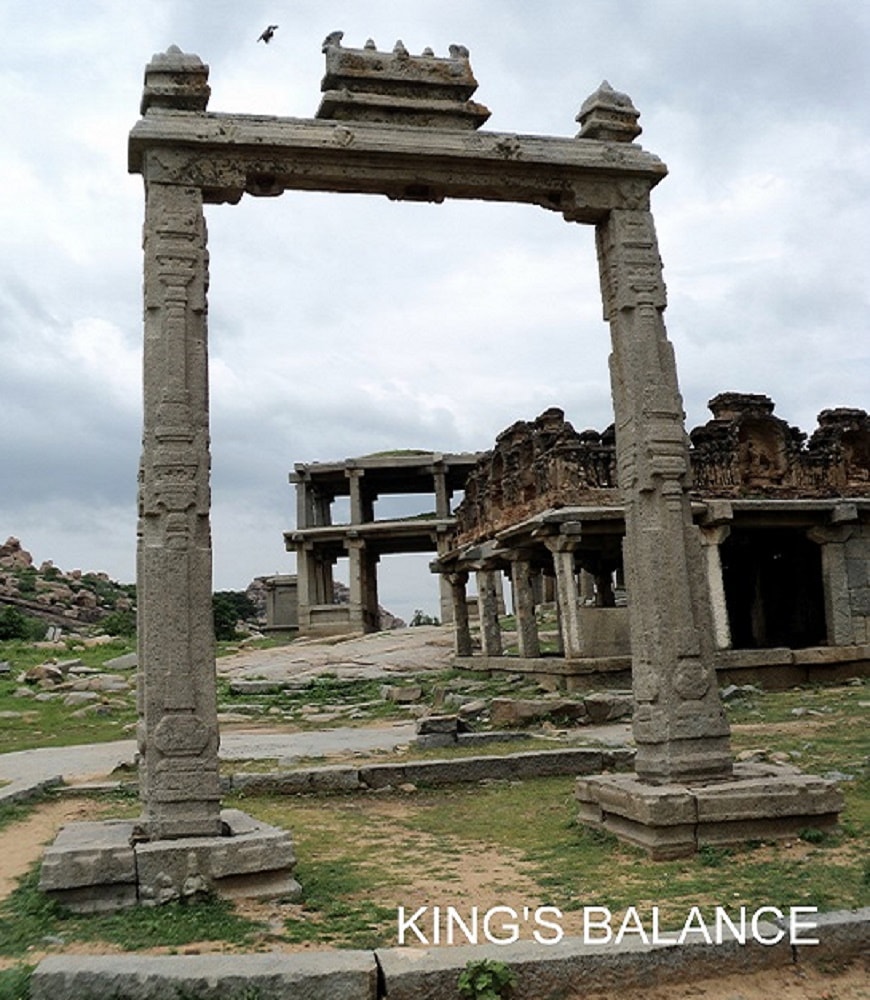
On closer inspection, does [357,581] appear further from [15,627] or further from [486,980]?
[486,980]

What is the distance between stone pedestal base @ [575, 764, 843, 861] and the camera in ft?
19.7

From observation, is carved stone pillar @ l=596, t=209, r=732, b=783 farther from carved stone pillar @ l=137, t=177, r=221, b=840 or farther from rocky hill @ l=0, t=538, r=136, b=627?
rocky hill @ l=0, t=538, r=136, b=627

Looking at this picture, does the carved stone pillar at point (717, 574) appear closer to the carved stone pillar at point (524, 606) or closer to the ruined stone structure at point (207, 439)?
the carved stone pillar at point (524, 606)

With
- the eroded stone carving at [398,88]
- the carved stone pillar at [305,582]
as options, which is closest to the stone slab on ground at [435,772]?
the eroded stone carving at [398,88]

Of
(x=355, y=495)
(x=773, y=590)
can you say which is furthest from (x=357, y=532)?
(x=773, y=590)

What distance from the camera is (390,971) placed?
3902mm

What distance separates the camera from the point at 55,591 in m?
44.8

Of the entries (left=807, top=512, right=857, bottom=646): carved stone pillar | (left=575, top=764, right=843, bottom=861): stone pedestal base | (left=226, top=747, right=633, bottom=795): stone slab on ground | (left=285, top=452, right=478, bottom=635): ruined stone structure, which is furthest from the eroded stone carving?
(left=285, top=452, right=478, bottom=635): ruined stone structure

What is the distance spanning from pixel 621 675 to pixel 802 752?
23.9 feet

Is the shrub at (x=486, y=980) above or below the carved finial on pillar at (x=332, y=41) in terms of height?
below

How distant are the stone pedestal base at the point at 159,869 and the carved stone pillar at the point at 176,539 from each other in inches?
Result: 12.1

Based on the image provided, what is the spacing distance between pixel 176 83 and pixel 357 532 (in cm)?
2973

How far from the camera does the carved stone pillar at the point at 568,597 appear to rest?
1684 cm

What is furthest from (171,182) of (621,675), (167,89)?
(621,675)
